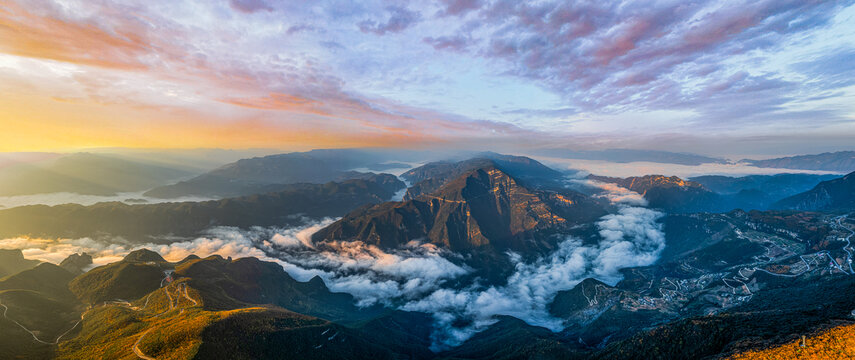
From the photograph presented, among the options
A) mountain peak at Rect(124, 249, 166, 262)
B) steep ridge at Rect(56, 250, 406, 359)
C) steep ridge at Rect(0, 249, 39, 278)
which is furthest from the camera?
mountain peak at Rect(124, 249, 166, 262)

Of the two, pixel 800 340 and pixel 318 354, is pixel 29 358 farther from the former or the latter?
pixel 800 340

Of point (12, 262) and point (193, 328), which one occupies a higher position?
point (193, 328)

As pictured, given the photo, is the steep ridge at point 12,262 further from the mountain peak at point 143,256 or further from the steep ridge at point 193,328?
the steep ridge at point 193,328

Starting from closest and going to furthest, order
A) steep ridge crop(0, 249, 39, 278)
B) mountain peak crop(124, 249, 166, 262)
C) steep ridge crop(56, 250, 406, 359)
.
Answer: steep ridge crop(56, 250, 406, 359), steep ridge crop(0, 249, 39, 278), mountain peak crop(124, 249, 166, 262)

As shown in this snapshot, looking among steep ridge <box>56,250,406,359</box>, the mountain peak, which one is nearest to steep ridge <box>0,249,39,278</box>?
the mountain peak

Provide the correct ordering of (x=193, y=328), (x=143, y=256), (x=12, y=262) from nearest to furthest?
1. (x=193, y=328)
2. (x=12, y=262)
3. (x=143, y=256)

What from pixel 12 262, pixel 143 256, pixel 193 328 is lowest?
pixel 12 262

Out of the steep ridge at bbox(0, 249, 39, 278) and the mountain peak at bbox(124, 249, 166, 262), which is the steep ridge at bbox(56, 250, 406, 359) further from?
the steep ridge at bbox(0, 249, 39, 278)

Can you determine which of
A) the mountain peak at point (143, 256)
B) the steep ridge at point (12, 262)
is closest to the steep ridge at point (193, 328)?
the mountain peak at point (143, 256)

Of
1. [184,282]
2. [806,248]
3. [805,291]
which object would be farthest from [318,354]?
[806,248]

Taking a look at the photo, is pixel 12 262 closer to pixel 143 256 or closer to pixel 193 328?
pixel 143 256

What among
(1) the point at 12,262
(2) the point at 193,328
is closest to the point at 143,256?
(1) the point at 12,262
